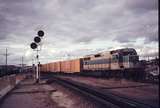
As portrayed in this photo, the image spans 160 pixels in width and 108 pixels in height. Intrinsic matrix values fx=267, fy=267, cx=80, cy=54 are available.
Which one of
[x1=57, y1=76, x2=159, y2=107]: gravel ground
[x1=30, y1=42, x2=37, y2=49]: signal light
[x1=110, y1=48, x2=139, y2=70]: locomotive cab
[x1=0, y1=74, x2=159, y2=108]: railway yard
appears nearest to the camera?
[x1=0, y1=74, x2=159, y2=108]: railway yard

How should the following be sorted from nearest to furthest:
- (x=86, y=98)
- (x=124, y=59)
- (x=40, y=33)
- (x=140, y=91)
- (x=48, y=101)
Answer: (x=48, y=101), (x=86, y=98), (x=140, y=91), (x=124, y=59), (x=40, y=33)

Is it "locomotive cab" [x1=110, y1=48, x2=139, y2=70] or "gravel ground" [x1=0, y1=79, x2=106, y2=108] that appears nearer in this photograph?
"gravel ground" [x1=0, y1=79, x2=106, y2=108]

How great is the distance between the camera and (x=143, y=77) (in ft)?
105

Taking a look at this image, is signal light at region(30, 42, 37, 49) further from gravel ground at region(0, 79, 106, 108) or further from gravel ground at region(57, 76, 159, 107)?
gravel ground at region(0, 79, 106, 108)

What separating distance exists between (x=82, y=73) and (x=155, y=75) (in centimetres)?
2274

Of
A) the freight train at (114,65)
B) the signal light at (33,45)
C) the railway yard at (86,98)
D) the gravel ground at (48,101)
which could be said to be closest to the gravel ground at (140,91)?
the railway yard at (86,98)

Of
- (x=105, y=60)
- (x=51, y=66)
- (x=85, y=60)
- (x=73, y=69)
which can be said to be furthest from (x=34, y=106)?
(x=51, y=66)

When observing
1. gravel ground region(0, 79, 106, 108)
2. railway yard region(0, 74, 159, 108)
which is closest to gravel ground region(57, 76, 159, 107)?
railway yard region(0, 74, 159, 108)

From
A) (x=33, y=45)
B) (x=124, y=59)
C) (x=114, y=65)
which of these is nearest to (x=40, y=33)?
(x=33, y=45)

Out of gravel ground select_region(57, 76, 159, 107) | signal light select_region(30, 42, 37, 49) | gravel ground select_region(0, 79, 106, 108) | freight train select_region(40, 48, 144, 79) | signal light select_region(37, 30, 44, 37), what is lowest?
gravel ground select_region(0, 79, 106, 108)

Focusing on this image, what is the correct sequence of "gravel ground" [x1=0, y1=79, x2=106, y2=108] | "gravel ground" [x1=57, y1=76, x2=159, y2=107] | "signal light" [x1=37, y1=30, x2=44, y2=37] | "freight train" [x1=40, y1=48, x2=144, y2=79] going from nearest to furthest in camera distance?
"gravel ground" [x1=0, y1=79, x2=106, y2=108] < "gravel ground" [x1=57, y1=76, x2=159, y2=107] < "freight train" [x1=40, y1=48, x2=144, y2=79] < "signal light" [x1=37, y1=30, x2=44, y2=37]

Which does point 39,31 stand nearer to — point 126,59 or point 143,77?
point 126,59

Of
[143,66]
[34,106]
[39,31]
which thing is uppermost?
[39,31]

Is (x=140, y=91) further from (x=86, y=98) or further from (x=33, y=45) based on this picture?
(x=33, y=45)
